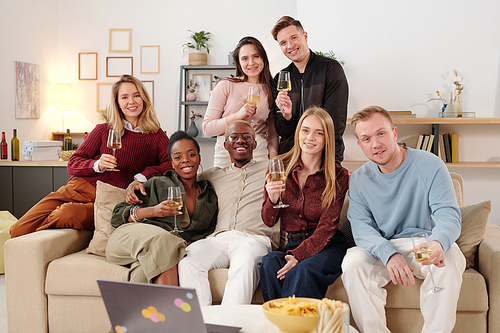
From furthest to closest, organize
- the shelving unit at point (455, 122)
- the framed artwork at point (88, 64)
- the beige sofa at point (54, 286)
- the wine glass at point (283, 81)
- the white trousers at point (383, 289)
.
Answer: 1. the framed artwork at point (88, 64)
2. the shelving unit at point (455, 122)
3. the wine glass at point (283, 81)
4. the beige sofa at point (54, 286)
5. the white trousers at point (383, 289)

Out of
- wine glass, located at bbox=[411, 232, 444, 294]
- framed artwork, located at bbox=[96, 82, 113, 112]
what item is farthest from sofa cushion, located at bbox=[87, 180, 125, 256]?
framed artwork, located at bbox=[96, 82, 113, 112]

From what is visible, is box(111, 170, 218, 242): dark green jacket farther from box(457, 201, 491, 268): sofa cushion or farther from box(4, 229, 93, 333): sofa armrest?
box(457, 201, 491, 268): sofa cushion

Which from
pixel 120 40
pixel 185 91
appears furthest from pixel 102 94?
pixel 185 91

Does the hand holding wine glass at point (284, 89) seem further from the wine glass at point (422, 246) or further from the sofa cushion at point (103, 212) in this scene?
the wine glass at point (422, 246)

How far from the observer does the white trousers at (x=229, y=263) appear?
78.5 inches

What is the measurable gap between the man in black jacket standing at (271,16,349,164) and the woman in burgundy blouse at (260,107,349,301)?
0.38 metres

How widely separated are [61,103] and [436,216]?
498 cm

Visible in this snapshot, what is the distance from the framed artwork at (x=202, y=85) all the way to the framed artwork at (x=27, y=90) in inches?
75.7

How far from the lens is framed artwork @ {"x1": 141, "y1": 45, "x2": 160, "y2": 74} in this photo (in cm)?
562

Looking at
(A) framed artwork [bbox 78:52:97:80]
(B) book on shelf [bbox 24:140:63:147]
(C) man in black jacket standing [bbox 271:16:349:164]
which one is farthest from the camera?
(A) framed artwork [bbox 78:52:97:80]

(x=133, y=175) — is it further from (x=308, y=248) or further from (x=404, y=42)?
(x=404, y=42)

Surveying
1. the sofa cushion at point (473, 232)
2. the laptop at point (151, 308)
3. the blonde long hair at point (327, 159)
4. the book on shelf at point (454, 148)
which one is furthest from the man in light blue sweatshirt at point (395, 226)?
the book on shelf at point (454, 148)

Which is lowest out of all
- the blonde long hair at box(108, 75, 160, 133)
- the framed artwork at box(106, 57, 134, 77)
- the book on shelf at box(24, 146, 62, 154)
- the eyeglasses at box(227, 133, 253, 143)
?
the book on shelf at box(24, 146, 62, 154)

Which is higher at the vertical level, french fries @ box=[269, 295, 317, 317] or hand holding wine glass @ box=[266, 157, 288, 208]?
hand holding wine glass @ box=[266, 157, 288, 208]
